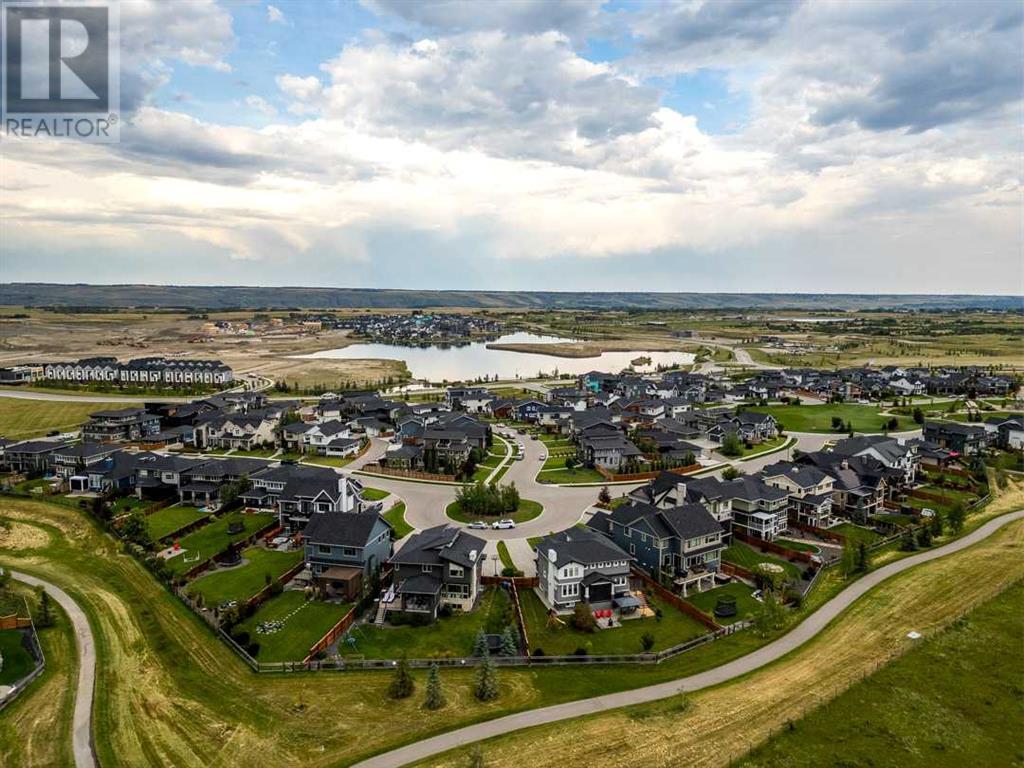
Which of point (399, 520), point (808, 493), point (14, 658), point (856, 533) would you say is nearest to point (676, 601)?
point (808, 493)

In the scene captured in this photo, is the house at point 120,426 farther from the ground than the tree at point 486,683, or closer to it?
farther from the ground

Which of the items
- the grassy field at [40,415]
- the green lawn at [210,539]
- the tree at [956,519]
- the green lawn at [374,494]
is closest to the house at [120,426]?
the grassy field at [40,415]

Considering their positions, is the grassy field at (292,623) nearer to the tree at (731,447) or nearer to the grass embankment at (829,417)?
the tree at (731,447)

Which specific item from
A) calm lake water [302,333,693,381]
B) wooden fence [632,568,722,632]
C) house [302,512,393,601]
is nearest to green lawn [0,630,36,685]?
house [302,512,393,601]

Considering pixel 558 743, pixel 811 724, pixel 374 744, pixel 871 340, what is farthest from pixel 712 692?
pixel 871 340

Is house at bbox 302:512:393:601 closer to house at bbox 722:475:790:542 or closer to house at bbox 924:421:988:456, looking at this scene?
house at bbox 722:475:790:542

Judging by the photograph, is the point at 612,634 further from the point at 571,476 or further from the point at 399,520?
the point at 571,476

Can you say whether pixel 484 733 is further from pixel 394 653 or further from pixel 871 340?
pixel 871 340
